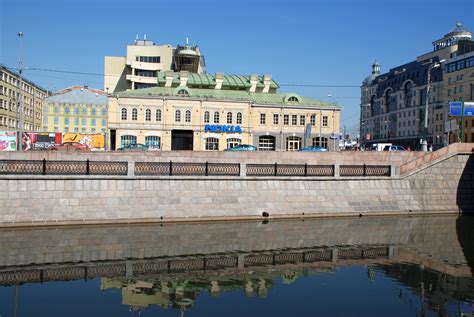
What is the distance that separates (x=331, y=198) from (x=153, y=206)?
41.6 ft

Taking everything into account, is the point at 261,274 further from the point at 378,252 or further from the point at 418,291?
the point at 378,252

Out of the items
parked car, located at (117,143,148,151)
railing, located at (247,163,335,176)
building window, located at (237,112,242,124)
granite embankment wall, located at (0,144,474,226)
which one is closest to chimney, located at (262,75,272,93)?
building window, located at (237,112,242,124)

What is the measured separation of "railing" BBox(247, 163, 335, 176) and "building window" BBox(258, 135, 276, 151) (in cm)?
2668

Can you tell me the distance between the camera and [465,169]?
34.2 meters

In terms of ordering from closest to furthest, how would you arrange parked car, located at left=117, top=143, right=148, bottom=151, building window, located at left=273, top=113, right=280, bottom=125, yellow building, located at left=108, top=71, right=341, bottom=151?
parked car, located at left=117, top=143, right=148, bottom=151
yellow building, located at left=108, top=71, right=341, bottom=151
building window, located at left=273, top=113, right=280, bottom=125

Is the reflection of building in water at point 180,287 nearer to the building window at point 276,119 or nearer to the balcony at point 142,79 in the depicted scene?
the building window at point 276,119

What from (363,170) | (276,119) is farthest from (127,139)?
(363,170)

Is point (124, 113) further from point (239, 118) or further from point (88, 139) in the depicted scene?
point (239, 118)

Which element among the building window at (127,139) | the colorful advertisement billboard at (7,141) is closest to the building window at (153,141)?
the building window at (127,139)

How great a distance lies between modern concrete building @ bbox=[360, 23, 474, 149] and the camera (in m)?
94.9

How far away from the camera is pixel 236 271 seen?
1789 centimetres

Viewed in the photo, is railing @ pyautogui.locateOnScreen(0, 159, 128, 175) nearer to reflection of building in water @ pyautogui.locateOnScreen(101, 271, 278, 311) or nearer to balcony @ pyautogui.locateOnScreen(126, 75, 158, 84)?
reflection of building in water @ pyautogui.locateOnScreen(101, 271, 278, 311)

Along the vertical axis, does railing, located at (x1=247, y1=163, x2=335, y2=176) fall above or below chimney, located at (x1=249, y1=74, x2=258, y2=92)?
below

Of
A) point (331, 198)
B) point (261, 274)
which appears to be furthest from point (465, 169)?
point (261, 274)
